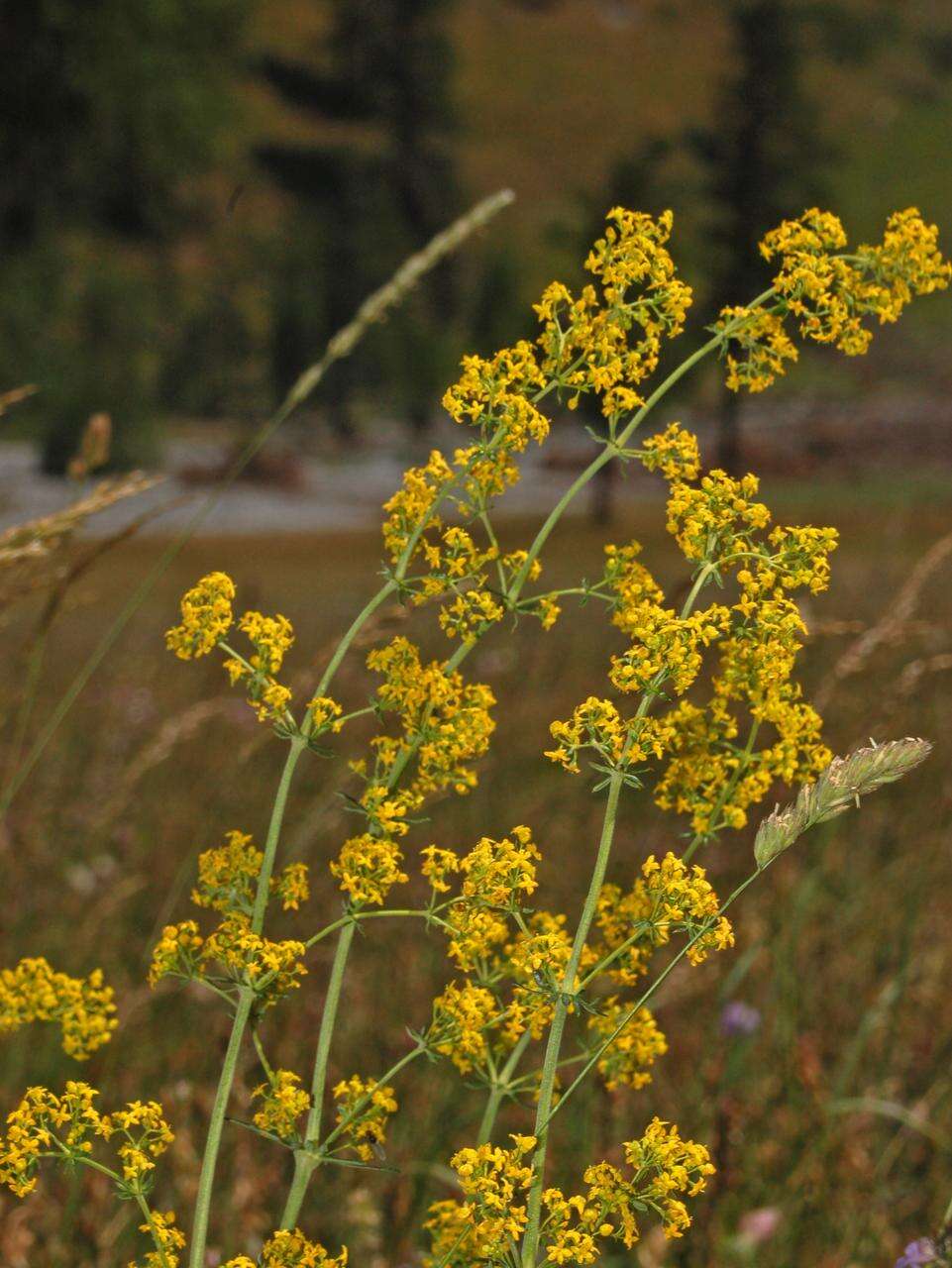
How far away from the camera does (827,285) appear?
4.31 ft

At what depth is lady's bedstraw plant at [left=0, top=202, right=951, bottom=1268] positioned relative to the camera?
1100 mm

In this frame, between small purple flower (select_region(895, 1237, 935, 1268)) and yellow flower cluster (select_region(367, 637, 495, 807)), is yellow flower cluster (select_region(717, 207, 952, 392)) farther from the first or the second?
small purple flower (select_region(895, 1237, 935, 1268))

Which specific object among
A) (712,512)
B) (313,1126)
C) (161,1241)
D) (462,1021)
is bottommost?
(161,1241)

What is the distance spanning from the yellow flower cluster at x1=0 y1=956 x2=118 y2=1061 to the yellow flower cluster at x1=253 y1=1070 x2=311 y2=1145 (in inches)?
7.4

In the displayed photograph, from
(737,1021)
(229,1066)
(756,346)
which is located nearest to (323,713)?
(229,1066)

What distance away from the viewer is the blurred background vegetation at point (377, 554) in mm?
2561

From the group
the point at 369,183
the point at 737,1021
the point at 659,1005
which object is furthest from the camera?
the point at 369,183

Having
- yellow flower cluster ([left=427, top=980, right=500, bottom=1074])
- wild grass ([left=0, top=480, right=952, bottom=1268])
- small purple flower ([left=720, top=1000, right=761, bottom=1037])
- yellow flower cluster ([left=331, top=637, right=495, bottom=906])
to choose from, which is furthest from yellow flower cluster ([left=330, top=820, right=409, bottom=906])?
small purple flower ([left=720, top=1000, right=761, bottom=1037])

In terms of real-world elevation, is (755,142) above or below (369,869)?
above

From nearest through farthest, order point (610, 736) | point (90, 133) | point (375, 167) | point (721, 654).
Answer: point (610, 736) → point (721, 654) → point (90, 133) → point (375, 167)

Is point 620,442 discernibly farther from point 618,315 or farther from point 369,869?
point 369,869

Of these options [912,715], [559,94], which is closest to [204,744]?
[912,715]

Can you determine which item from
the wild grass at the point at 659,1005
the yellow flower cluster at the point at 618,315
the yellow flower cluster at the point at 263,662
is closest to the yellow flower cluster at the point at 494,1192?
the yellow flower cluster at the point at 263,662

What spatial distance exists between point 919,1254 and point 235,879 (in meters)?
0.68
